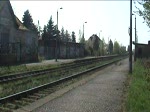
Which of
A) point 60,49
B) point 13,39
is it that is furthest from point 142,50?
point 13,39

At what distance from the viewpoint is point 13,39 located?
39938mm

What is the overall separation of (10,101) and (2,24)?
94.9 ft

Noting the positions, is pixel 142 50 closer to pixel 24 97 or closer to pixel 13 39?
pixel 13 39

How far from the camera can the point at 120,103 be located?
10.5 m

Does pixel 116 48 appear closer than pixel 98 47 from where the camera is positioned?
No

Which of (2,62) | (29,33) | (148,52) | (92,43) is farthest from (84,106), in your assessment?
(92,43)

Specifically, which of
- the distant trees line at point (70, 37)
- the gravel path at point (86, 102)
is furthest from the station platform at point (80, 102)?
the distant trees line at point (70, 37)

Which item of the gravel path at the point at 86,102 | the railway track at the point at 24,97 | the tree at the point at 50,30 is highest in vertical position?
the tree at the point at 50,30

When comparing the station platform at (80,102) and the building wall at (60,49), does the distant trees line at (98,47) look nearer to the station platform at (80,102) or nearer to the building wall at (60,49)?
the building wall at (60,49)

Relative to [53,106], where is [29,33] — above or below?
above

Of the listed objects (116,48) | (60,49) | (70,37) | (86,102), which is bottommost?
(86,102)

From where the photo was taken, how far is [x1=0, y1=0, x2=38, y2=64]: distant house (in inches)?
1399

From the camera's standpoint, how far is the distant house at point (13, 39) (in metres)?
35.5

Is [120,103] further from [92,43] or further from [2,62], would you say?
[92,43]
